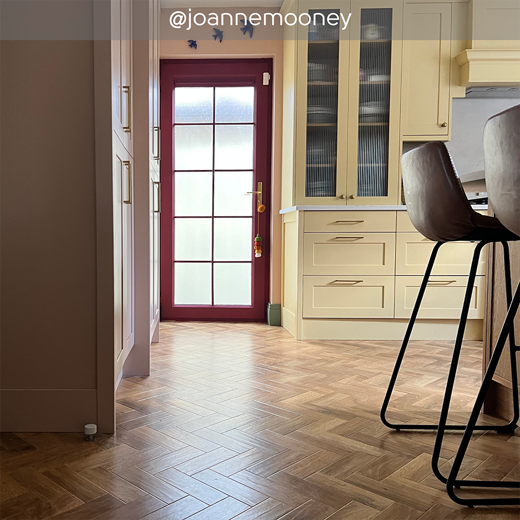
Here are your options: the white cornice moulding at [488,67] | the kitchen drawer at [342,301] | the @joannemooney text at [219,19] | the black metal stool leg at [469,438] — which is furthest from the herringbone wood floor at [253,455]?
the @joannemooney text at [219,19]

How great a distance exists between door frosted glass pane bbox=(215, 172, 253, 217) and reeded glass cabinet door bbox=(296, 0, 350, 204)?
781mm

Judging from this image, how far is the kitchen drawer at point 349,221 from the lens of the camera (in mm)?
3508

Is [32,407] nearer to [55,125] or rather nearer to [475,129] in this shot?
[55,125]

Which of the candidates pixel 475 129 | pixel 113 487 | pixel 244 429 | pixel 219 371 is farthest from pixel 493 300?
pixel 475 129

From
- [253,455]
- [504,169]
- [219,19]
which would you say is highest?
[219,19]

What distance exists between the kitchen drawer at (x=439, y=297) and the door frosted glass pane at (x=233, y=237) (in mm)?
1336

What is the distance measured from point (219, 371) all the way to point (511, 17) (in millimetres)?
3041

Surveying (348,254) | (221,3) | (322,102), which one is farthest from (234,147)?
(348,254)

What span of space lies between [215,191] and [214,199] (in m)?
0.07

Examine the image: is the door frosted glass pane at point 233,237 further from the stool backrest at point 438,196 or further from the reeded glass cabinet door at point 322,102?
the stool backrest at point 438,196

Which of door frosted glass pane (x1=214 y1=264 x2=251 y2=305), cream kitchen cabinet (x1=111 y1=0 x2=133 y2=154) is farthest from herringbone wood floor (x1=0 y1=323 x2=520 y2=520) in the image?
door frosted glass pane (x1=214 y1=264 x2=251 y2=305)

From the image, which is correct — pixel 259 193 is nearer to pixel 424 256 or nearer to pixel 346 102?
pixel 346 102

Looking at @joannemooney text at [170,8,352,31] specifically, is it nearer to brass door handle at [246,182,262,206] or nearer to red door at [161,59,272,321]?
red door at [161,59,272,321]

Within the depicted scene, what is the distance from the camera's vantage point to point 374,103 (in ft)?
12.0
